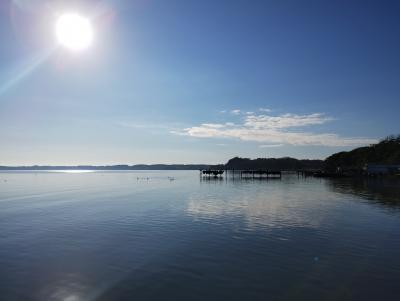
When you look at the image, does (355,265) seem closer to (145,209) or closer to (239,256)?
(239,256)

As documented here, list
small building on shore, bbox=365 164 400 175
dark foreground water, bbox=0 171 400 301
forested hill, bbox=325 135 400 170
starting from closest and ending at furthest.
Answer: dark foreground water, bbox=0 171 400 301
small building on shore, bbox=365 164 400 175
forested hill, bbox=325 135 400 170

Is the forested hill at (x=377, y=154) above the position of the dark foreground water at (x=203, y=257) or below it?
above

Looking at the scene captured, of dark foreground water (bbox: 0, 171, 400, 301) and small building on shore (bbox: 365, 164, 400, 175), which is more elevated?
small building on shore (bbox: 365, 164, 400, 175)

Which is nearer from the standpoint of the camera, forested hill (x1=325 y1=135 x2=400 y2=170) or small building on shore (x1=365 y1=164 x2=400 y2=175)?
small building on shore (x1=365 y1=164 x2=400 y2=175)

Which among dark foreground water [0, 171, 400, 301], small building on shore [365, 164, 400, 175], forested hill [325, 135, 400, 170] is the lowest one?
dark foreground water [0, 171, 400, 301]

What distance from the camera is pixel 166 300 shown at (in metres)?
13.2

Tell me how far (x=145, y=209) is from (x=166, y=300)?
29.2m

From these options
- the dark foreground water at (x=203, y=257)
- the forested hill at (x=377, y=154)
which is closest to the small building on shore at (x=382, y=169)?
the forested hill at (x=377, y=154)

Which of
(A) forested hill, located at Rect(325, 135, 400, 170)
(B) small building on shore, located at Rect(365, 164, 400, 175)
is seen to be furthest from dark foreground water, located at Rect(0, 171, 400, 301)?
(A) forested hill, located at Rect(325, 135, 400, 170)

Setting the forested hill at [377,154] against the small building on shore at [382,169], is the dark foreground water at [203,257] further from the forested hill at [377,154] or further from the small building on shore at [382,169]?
the forested hill at [377,154]

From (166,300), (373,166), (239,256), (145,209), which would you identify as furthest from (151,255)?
(373,166)

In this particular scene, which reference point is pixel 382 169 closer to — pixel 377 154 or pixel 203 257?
pixel 377 154

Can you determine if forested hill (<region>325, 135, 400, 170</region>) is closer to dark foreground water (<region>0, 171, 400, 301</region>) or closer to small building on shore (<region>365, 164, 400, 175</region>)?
small building on shore (<region>365, 164, 400, 175</region>)

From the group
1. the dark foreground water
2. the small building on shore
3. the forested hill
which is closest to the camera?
the dark foreground water
